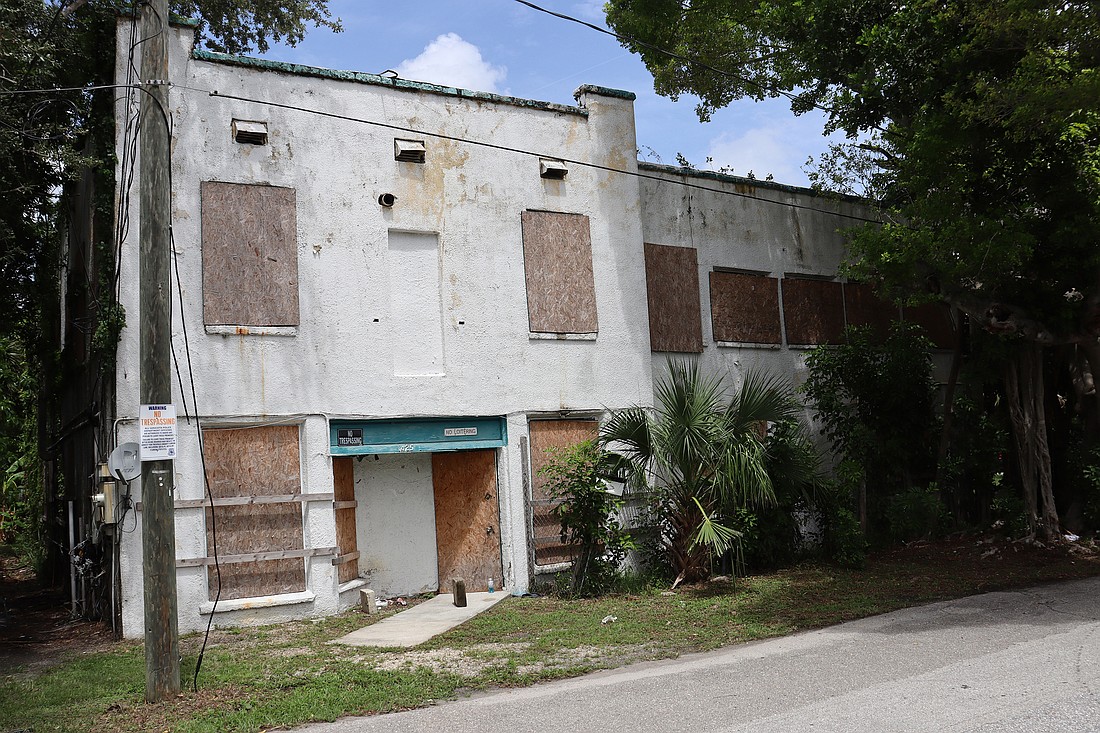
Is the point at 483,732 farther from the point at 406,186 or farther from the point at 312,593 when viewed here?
the point at 406,186

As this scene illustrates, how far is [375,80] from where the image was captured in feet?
42.5

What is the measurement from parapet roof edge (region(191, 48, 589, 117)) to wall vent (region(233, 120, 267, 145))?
2.60 ft

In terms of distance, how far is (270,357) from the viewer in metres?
11.9

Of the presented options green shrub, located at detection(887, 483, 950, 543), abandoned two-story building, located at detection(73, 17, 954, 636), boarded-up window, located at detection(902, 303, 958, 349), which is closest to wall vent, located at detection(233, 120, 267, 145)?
abandoned two-story building, located at detection(73, 17, 954, 636)

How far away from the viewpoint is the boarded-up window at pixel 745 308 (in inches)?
630

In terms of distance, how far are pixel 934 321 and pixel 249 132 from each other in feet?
45.4

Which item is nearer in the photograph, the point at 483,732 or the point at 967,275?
the point at 483,732

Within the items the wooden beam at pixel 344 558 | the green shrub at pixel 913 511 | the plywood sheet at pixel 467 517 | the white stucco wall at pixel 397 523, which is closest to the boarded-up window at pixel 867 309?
the green shrub at pixel 913 511

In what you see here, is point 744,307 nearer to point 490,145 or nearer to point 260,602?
point 490,145

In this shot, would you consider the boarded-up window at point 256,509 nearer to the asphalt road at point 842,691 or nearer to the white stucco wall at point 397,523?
the white stucco wall at point 397,523

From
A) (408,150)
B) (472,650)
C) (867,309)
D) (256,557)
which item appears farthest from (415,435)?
(867,309)

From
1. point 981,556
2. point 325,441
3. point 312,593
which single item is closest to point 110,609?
point 312,593

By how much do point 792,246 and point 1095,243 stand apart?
17.9 feet

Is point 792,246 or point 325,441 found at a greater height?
point 792,246
